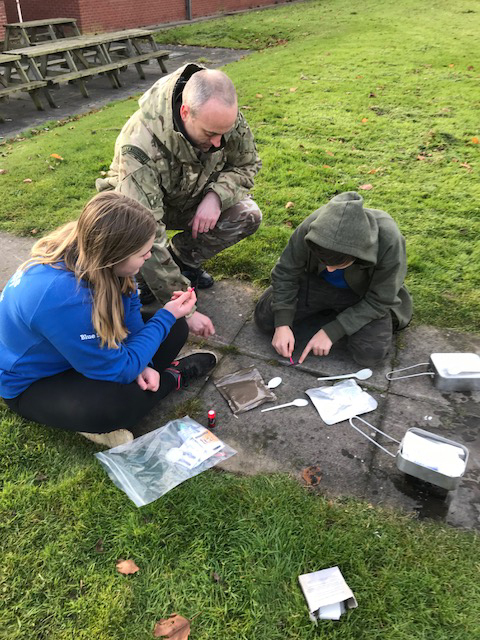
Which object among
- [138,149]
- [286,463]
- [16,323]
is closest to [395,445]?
[286,463]

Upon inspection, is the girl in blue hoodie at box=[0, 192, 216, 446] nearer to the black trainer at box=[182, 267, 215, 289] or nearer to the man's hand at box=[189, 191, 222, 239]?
the man's hand at box=[189, 191, 222, 239]

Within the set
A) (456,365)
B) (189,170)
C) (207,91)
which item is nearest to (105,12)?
(189,170)

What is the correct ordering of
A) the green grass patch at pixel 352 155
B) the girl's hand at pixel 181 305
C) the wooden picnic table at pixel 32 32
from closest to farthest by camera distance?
the girl's hand at pixel 181 305
the green grass patch at pixel 352 155
the wooden picnic table at pixel 32 32

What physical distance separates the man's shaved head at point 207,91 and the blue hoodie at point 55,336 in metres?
1.02

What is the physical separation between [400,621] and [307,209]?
3299 mm

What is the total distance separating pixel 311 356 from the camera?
114 inches

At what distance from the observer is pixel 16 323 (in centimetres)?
203

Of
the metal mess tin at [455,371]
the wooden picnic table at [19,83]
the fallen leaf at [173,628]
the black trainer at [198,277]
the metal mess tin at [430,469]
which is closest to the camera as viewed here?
the fallen leaf at [173,628]

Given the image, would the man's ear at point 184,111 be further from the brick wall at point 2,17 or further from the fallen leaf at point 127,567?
the brick wall at point 2,17

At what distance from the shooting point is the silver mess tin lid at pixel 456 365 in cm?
256

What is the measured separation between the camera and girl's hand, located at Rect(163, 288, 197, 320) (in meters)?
2.45

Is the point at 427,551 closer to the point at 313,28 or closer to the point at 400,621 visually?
the point at 400,621

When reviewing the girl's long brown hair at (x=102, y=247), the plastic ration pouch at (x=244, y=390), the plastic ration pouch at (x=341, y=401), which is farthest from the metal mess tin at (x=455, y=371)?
the girl's long brown hair at (x=102, y=247)

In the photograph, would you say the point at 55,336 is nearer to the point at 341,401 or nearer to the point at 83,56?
the point at 341,401
